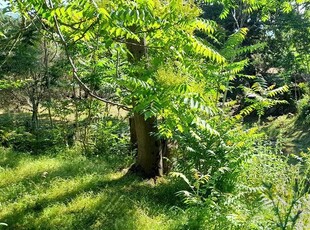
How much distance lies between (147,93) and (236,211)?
1746mm

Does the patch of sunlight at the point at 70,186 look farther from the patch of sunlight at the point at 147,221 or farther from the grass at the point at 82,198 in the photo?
the patch of sunlight at the point at 147,221

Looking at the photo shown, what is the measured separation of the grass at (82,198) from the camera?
13.7 feet

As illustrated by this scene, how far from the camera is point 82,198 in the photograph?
478cm

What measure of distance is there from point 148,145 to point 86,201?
1.32 meters

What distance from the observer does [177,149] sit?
5.81m

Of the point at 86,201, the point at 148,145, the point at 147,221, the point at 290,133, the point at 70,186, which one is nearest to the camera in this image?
the point at 147,221

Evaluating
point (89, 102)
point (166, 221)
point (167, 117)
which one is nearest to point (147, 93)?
point (167, 117)

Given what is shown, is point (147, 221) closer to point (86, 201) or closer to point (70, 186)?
point (86, 201)

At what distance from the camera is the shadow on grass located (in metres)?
4.20

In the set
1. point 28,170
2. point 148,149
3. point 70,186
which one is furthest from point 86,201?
point 28,170

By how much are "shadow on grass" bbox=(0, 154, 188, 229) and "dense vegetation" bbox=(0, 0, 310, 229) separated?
0.02m

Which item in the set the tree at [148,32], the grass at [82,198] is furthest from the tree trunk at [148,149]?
the tree at [148,32]

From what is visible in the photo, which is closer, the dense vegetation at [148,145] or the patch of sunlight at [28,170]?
the dense vegetation at [148,145]

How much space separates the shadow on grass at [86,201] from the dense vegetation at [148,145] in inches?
0.6
